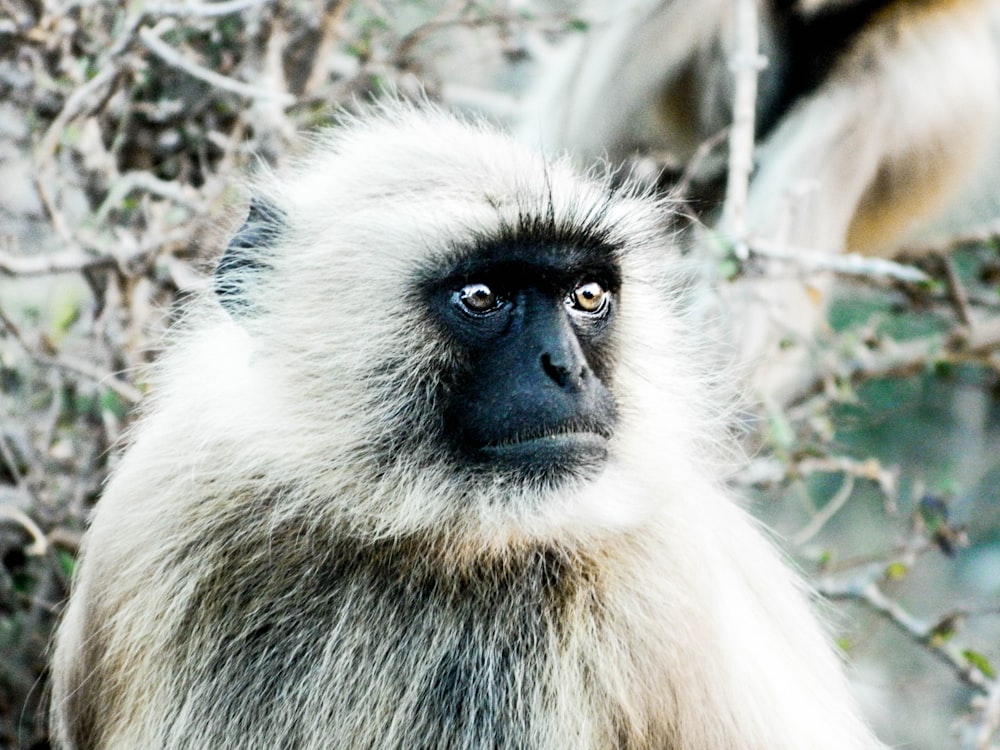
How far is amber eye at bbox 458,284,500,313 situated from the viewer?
234 centimetres

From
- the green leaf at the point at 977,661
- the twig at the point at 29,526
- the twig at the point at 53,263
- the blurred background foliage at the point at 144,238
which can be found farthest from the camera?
the green leaf at the point at 977,661

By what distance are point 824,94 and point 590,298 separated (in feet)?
12.4

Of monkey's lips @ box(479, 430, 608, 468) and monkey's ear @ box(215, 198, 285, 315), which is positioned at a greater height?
monkey's ear @ box(215, 198, 285, 315)

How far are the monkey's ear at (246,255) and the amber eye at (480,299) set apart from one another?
1.62ft

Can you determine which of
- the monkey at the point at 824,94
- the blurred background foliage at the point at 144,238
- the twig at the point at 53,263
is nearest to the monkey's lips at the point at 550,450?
the blurred background foliage at the point at 144,238

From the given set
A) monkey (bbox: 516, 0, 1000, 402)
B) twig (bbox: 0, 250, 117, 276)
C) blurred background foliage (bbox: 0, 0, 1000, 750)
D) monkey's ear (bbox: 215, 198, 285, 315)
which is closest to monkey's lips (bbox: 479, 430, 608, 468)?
monkey's ear (bbox: 215, 198, 285, 315)

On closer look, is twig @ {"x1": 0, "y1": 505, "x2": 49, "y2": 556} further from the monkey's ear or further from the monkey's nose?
the monkey's nose

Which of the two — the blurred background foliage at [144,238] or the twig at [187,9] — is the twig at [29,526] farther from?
the twig at [187,9]

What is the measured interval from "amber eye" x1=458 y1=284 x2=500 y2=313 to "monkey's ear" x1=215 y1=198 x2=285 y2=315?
49 centimetres

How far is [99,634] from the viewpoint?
2510 mm

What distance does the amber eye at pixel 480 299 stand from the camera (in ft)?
7.67

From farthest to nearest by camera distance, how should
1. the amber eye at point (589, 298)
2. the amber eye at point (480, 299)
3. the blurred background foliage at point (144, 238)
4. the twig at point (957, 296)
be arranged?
1. the twig at point (957, 296)
2. the blurred background foliage at point (144, 238)
3. the amber eye at point (589, 298)
4. the amber eye at point (480, 299)

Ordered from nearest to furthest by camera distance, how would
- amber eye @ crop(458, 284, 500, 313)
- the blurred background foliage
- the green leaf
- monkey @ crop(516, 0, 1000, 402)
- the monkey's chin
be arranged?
the monkey's chin
amber eye @ crop(458, 284, 500, 313)
the blurred background foliage
the green leaf
monkey @ crop(516, 0, 1000, 402)

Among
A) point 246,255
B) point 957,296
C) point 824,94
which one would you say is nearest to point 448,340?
point 246,255
